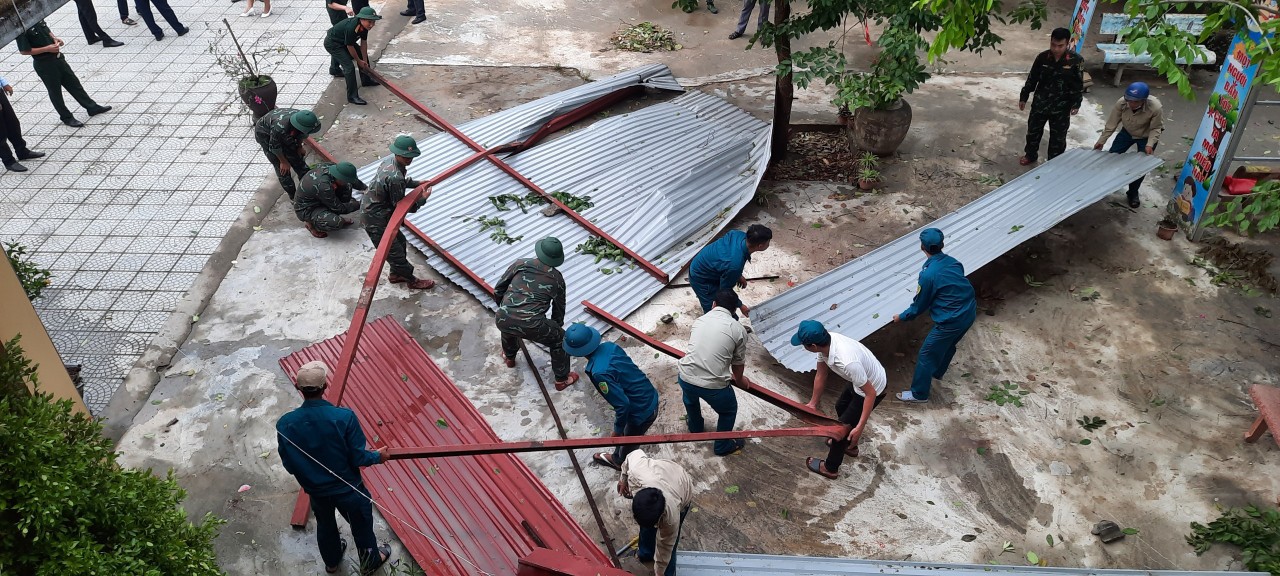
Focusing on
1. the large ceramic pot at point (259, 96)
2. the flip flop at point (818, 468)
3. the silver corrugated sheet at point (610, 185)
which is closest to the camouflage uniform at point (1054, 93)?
the silver corrugated sheet at point (610, 185)

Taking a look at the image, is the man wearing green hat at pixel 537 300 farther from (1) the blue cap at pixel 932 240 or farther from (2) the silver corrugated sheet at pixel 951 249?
(1) the blue cap at pixel 932 240

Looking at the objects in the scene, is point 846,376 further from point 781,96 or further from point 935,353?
point 781,96

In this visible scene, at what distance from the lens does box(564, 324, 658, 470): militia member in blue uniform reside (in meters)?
5.10

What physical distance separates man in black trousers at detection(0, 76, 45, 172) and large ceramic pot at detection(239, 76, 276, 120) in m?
2.45

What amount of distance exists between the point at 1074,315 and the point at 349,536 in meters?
6.33

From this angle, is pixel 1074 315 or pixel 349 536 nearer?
pixel 349 536

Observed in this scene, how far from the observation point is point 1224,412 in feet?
20.3

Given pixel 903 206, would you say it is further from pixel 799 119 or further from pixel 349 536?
pixel 349 536

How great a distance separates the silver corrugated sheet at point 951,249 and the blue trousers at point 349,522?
3.14 metres

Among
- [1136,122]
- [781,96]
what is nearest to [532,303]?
[781,96]

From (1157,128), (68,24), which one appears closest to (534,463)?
(1157,128)

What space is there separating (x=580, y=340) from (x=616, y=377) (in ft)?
1.12

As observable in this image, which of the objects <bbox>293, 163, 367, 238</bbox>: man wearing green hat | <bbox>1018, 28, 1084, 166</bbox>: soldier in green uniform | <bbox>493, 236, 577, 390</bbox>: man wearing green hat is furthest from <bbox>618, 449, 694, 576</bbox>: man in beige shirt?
<bbox>1018, 28, 1084, 166</bbox>: soldier in green uniform

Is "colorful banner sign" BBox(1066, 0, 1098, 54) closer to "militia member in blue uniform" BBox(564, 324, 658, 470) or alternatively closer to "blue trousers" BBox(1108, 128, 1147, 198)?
"blue trousers" BBox(1108, 128, 1147, 198)
